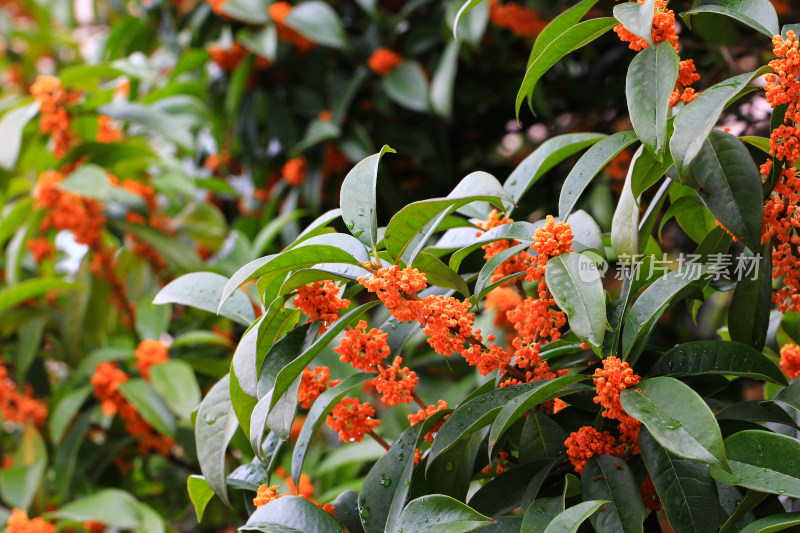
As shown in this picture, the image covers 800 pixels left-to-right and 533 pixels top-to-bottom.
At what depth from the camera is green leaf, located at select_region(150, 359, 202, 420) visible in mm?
1193

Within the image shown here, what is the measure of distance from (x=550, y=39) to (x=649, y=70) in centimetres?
14

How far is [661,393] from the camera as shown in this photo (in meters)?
0.56

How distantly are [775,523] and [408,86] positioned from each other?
1.28 m

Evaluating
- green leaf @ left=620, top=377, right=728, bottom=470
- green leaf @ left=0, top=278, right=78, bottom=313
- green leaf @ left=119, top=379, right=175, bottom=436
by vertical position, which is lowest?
green leaf @ left=119, top=379, right=175, bottom=436

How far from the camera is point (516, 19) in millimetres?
1595

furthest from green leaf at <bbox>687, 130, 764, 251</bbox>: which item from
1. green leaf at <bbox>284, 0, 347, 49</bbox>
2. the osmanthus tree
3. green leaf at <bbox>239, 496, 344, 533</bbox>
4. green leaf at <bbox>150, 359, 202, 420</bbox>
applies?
green leaf at <bbox>284, 0, 347, 49</bbox>

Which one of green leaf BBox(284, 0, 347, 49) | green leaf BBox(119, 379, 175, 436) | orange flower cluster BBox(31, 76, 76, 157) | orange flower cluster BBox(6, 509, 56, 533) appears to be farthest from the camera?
green leaf BBox(284, 0, 347, 49)

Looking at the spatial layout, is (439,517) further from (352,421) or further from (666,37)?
(666,37)

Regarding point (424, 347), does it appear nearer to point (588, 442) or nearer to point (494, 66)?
point (494, 66)

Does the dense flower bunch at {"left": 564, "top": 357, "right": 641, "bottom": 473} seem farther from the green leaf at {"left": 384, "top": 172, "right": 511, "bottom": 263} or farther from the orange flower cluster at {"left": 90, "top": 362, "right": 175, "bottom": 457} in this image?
the orange flower cluster at {"left": 90, "top": 362, "right": 175, "bottom": 457}

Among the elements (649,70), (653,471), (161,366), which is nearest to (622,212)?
(649,70)

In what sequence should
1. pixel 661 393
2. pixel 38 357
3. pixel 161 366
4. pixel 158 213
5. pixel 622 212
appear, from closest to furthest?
pixel 661 393 → pixel 622 212 → pixel 161 366 → pixel 38 357 → pixel 158 213

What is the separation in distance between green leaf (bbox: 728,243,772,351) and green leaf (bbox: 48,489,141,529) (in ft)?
3.10

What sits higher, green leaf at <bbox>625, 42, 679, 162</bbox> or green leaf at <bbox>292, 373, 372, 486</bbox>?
green leaf at <bbox>625, 42, 679, 162</bbox>
